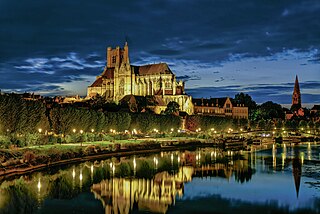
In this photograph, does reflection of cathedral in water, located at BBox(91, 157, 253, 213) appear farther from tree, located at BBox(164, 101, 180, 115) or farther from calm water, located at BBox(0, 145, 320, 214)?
tree, located at BBox(164, 101, 180, 115)

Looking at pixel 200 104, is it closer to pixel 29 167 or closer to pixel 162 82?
pixel 162 82

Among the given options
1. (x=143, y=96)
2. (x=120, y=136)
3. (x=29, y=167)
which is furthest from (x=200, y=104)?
(x=29, y=167)

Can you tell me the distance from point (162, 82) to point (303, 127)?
5296 centimetres

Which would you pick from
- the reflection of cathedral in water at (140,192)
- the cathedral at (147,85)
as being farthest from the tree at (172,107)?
the reflection of cathedral in water at (140,192)

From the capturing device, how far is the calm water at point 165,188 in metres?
34.7

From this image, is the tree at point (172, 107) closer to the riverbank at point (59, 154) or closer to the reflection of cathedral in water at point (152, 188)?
the riverbank at point (59, 154)

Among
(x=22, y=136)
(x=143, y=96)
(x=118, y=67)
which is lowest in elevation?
(x=22, y=136)

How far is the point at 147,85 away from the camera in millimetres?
Result: 171875

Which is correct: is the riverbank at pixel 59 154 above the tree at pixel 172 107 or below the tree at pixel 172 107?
below

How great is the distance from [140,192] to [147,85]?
132 metres

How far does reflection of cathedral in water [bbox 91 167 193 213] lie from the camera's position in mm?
34875

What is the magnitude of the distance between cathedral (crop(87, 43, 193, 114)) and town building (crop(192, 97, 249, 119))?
11.6m

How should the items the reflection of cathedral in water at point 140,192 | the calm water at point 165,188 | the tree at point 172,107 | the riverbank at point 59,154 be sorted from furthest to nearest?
the tree at point 172,107
the riverbank at point 59,154
the reflection of cathedral in water at point 140,192
the calm water at point 165,188

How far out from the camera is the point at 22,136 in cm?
6425
